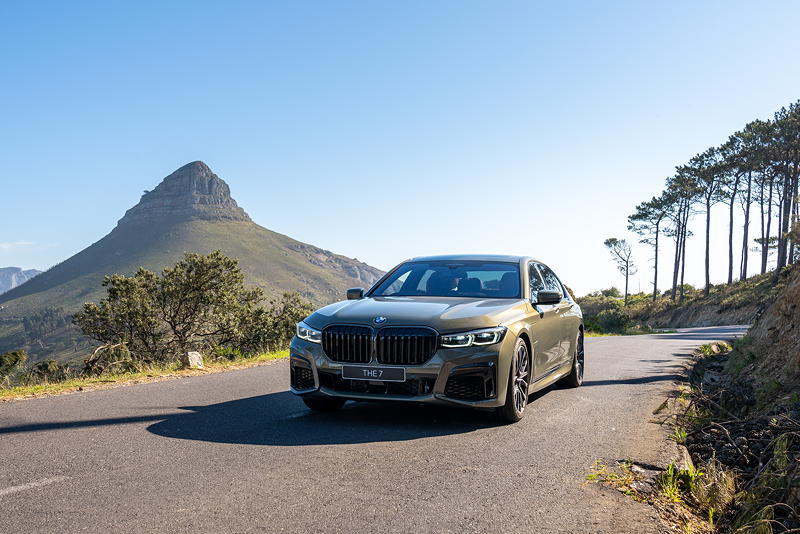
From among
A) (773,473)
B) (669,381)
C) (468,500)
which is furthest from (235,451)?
(669,381)

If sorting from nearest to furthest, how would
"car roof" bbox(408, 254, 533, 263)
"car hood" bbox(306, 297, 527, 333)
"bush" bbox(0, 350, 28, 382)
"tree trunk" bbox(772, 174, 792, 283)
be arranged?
"car hood" bbox(306, 297, 527, 333) < "car roof" bbox(408, 254, 533, 263) < "bush" bbox(0, 350, 28, 382) < "tree trunk" bbox(772, 174, 792, 283)

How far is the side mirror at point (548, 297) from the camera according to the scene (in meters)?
7.15

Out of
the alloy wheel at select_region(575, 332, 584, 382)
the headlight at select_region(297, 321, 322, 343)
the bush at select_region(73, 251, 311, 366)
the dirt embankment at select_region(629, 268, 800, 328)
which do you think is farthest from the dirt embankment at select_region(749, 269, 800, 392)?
the dirt embankment at select_region(629, 268, 800, 328)

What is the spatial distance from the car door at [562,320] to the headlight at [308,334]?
3.08 m

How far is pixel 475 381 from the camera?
19.6 feet

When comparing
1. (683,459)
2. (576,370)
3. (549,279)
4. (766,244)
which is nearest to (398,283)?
(549,279)

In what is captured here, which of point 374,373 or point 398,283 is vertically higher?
Answer: point 398,283

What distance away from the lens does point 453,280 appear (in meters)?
7.62

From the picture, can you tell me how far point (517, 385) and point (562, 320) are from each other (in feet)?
6.79

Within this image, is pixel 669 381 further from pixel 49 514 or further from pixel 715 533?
pixel 49 514

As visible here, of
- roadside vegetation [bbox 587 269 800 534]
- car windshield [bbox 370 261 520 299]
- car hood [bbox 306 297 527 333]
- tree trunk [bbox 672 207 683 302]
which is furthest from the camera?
tree trunk [bbox 672 207 683 302]

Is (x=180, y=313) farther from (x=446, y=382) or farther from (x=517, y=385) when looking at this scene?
(x=446, y=382)

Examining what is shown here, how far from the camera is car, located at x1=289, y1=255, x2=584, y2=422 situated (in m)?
5.96

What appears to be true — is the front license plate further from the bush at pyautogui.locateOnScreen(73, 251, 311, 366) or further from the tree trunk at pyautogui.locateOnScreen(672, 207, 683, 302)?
the tree trunk at pyautogui.locateOnScreen(672, 207, 683, 302)
